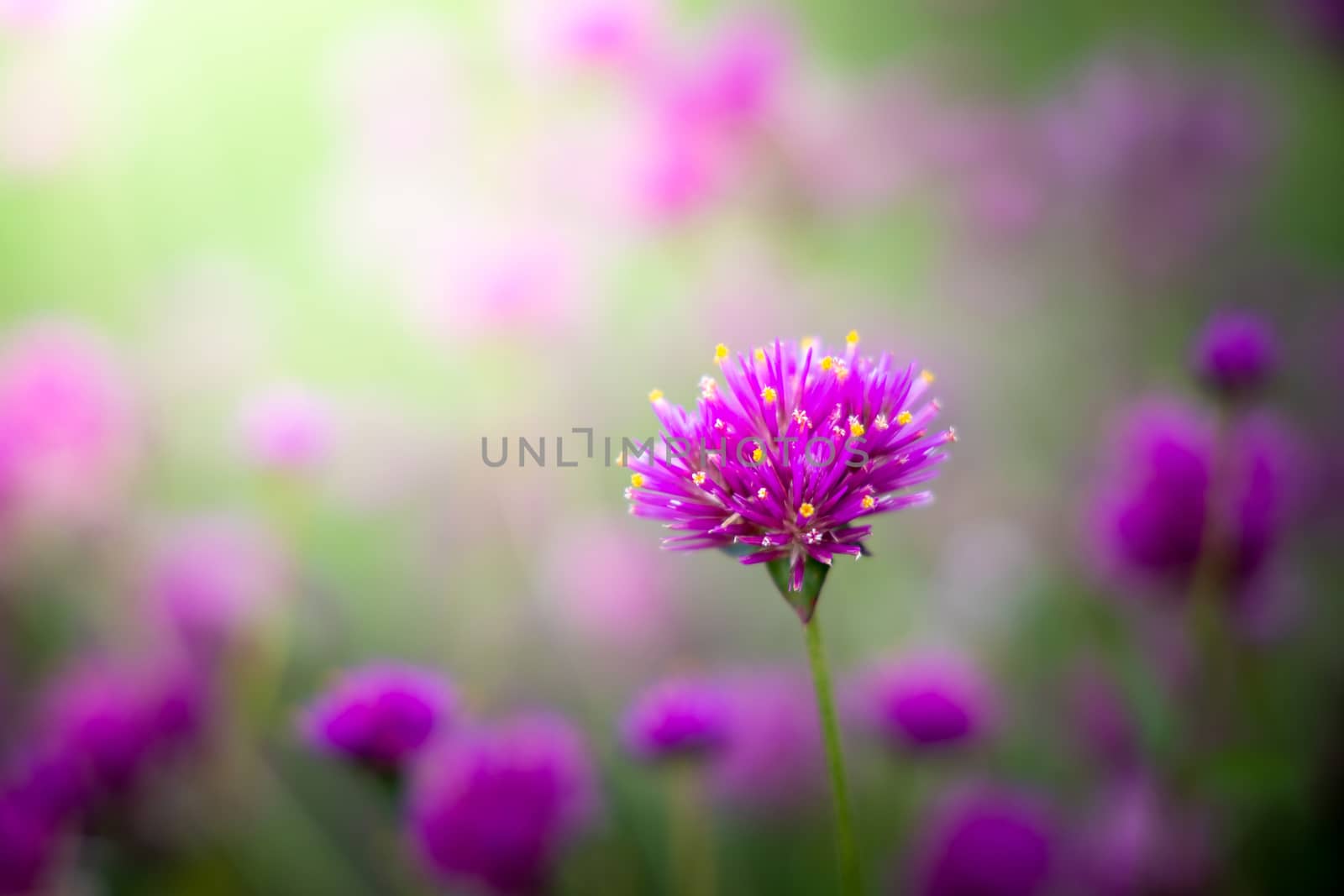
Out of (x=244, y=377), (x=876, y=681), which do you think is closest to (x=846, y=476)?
(x=876, y=681)

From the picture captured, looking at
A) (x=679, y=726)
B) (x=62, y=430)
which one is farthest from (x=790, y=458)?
(x=62, y=430)

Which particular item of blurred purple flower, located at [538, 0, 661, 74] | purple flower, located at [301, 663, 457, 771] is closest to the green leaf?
purple flower, located at [301, 663, 457, 771]

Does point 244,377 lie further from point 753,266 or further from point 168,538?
point 753,266

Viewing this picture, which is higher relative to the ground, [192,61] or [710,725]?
[192,61]

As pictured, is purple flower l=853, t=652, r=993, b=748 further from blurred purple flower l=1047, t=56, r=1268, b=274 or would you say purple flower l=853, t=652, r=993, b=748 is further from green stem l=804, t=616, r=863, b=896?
blurred purple flower l=1047, t=56, r=1268, b=274

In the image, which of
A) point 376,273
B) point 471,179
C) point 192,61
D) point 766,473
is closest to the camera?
point 766,473

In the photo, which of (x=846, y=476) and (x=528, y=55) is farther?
(x=528, y=55)
